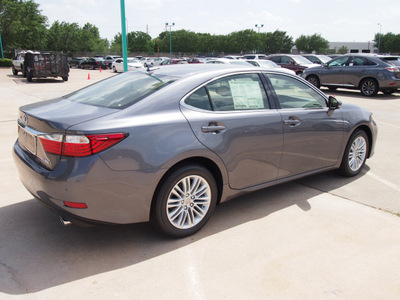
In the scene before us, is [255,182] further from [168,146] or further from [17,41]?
[17,41]

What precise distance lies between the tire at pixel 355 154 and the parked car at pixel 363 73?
37.1 ft

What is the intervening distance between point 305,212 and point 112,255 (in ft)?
7.11

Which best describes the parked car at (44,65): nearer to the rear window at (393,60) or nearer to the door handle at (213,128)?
the rear window at (393,60)

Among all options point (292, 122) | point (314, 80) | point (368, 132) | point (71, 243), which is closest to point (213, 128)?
point (292, 122)

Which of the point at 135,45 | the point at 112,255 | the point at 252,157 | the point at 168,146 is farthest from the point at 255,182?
the point at 135,45

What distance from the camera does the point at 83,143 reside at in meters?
2.76

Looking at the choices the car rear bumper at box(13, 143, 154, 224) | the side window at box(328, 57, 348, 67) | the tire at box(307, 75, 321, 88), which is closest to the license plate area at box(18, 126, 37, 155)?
the car rear bumper at box(13, 143, 154, 224)

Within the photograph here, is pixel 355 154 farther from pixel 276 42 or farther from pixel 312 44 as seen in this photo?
pixel 312 44

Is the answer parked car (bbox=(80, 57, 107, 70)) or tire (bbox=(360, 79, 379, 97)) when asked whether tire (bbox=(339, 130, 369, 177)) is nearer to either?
tire (bbox=(360, 79, 379, 97))

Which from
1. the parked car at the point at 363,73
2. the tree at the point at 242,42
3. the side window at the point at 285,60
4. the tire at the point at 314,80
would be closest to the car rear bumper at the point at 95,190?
the parked car at the point at 363,73

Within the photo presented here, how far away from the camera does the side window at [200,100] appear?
337 centimetres

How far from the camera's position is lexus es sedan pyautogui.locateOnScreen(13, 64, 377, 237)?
2.82 meters

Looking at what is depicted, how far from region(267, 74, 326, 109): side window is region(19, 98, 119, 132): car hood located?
1949mm

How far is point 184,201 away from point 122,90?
1.27 m
